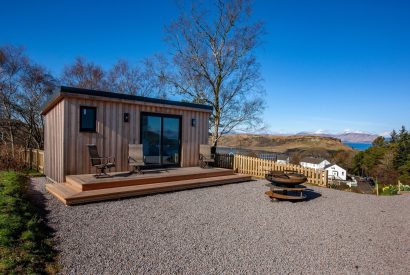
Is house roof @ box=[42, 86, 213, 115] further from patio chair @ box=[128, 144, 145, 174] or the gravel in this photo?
the gravel

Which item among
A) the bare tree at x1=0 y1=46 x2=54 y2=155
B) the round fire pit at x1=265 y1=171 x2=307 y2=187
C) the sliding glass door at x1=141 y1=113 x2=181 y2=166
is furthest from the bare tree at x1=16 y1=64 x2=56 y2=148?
the round fire pit at x1=265 y1=171 x2=307 y2=187

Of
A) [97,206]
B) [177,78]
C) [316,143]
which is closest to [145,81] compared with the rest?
[177,78]

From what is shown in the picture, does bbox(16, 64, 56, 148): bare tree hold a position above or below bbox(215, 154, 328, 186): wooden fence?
above

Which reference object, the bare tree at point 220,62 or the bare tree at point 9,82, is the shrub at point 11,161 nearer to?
the bare tree at point 9,82

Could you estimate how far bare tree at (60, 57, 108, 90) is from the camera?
64.3 ft

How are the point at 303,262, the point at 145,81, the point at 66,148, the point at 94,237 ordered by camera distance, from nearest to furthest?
the point at 303,262
the point at 94,237
the point at 66,148
the point at 145,81

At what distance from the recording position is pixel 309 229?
471cm

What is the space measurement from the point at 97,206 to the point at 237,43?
13.1 meters

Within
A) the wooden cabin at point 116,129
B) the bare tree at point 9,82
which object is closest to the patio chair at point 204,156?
the wooden cabin at point 116,129

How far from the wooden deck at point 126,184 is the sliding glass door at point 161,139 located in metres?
0.88

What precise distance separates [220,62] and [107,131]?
9.80 m

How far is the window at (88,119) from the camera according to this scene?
7473mm

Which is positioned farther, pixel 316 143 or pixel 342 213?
pixel 316 143

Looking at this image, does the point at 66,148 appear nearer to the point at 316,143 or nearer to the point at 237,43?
the point at 237,43
